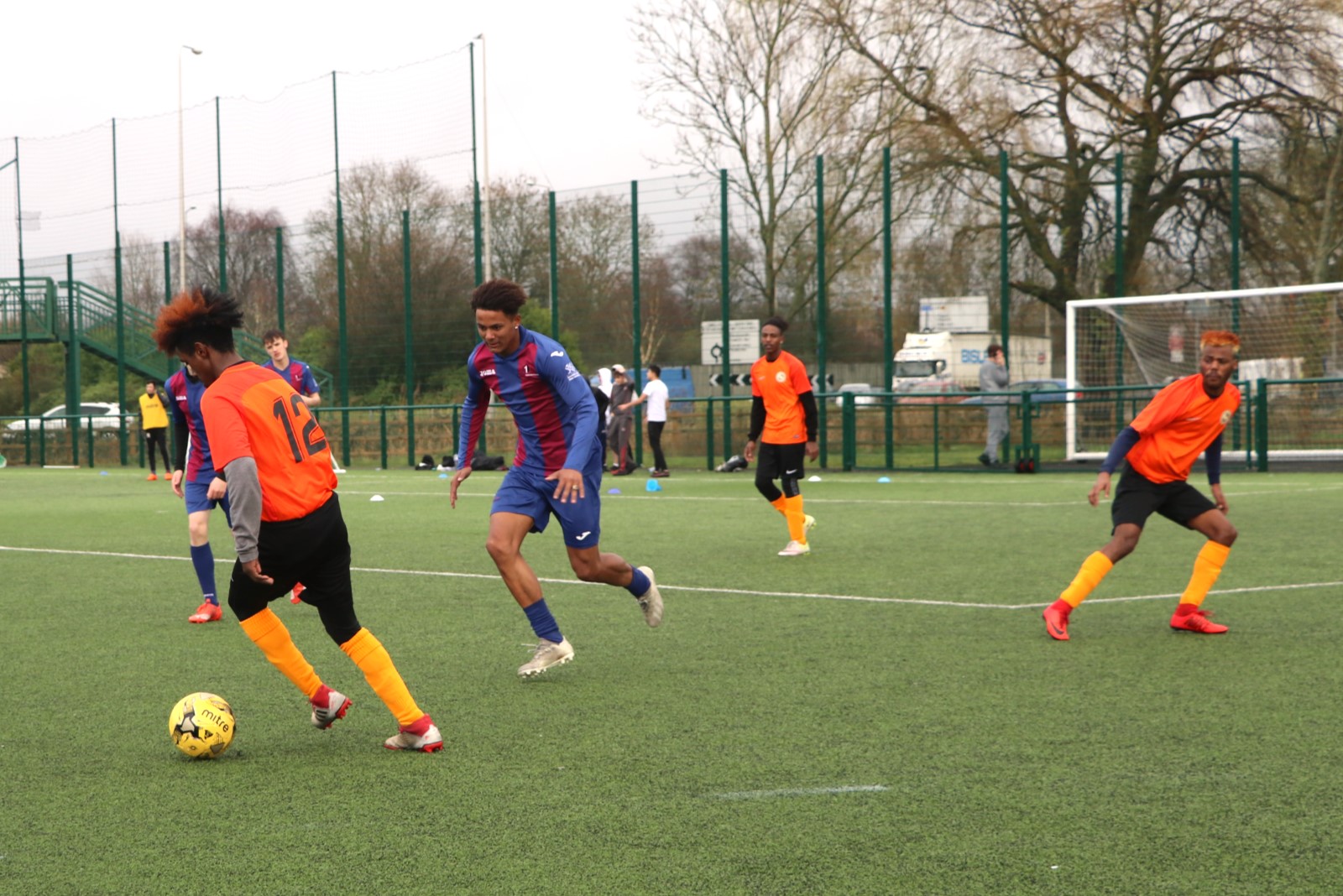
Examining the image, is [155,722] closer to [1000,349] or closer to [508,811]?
[508,811]

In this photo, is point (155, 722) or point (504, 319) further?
point (504, 319)

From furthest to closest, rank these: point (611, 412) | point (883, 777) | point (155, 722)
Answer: point (611, 412), point (155, 722), point (883, 777)

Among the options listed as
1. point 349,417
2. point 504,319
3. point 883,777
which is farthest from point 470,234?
point 883,777

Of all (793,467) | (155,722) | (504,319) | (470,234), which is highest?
(470,234)

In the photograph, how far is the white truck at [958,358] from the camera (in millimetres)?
24094

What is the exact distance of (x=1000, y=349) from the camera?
920 inches

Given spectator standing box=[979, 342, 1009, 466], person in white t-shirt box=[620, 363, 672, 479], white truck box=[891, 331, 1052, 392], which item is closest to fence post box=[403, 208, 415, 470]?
person in white t-shirt box=[620, 363, 672, 479]

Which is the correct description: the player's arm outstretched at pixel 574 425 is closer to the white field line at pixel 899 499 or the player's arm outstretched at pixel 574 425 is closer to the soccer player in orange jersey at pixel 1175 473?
the soccer player in orange jersey at pixel 1175 473

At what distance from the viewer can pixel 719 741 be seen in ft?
16.3

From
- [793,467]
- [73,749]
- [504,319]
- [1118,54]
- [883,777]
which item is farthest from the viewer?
[1118,54]

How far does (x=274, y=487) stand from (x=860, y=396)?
19628 mm

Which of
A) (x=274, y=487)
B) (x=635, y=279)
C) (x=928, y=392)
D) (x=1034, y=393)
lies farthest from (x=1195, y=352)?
(x=274, y=487)

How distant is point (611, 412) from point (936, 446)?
216 inches

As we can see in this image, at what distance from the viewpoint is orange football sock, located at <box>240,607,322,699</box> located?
194 inches
